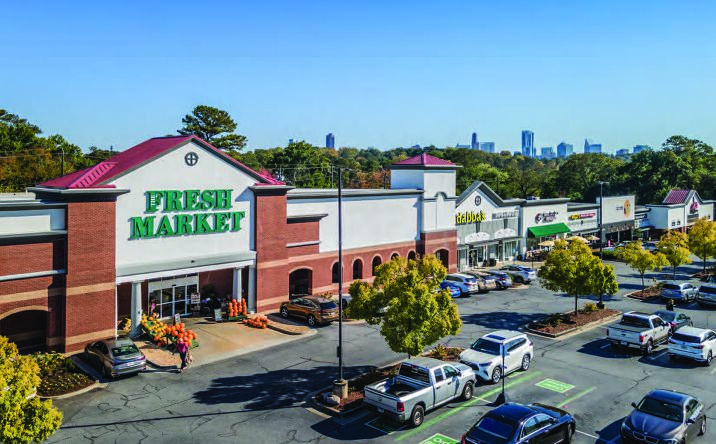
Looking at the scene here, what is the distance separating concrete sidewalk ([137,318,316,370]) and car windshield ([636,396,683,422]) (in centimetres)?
1806

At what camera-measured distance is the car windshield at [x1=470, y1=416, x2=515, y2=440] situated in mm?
17078

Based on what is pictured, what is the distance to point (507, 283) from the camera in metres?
47.1

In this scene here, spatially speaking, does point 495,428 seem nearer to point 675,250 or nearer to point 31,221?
point 31,221

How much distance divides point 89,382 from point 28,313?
6688 mm

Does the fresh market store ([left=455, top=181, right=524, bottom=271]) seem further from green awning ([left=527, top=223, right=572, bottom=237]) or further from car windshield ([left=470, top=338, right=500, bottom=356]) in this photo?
car windshield ([left=470, top=338, right=500, bottom=356])

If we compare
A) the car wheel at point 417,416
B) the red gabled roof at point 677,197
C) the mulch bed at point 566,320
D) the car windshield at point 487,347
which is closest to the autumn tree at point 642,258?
the mulch bed at point 566,320

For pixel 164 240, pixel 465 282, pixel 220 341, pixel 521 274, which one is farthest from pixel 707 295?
pixel 164 240

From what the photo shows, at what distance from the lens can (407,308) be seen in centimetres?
2344

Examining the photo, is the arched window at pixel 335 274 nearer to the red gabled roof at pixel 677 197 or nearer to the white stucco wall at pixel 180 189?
the white stucco wall at pixel 180 189

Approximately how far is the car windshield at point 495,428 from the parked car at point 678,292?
1223 inches

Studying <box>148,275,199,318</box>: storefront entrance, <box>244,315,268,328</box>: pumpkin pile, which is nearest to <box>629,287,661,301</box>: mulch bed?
<box>244,315,268,328</box>: pumpkin pile

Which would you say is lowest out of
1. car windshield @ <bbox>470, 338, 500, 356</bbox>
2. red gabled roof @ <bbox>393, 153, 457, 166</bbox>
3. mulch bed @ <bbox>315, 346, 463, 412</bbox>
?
mulch bed @ <bbox>315, 346, 463, 412</bbox>

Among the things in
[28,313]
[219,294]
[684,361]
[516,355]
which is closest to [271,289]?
[219,294]

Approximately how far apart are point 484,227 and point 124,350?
38.6 meters
